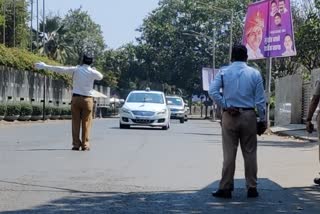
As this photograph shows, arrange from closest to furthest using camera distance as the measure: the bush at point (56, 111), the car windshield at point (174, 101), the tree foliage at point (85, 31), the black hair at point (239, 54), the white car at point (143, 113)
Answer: the black hair at point (239, 54) → the white car at point (143, 113) → the bush at point (56, 111) → the car windshield at point (174, 101) → the tree foliage at point (85, 31)

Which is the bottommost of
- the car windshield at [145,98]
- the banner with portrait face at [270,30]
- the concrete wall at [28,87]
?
the car windshield at [145,98]

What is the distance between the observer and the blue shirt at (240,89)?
851 cm

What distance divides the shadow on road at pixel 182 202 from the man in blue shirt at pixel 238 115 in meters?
0.25

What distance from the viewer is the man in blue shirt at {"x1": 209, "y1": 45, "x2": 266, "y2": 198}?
27.8ft

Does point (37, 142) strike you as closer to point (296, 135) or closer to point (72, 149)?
point (72, 149)

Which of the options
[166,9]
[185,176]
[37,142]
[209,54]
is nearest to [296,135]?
[37,142]

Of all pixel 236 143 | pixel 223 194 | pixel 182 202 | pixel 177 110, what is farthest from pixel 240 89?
pixel 177 110

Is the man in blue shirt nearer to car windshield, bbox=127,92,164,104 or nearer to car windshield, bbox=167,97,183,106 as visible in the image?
car windshield, bbox=127,92,164,104

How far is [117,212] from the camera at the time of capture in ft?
24.1

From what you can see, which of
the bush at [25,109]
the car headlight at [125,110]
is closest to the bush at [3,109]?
the bush at [25,109]

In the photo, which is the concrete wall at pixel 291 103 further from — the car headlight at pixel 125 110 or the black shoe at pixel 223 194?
the black shoe at pixel 223 194

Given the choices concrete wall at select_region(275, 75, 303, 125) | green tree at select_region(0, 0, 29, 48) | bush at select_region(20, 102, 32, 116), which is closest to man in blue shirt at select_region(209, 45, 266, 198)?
concrete wall at select_region(275, 75, 303, 125)

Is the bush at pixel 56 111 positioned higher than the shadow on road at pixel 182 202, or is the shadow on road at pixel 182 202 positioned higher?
the bush at pixel 56 111

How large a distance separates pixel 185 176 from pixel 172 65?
68860mm
